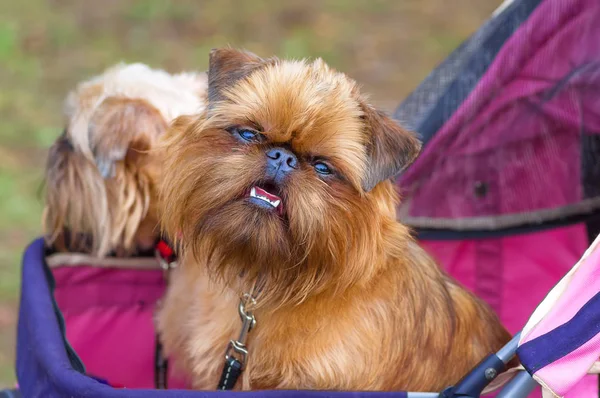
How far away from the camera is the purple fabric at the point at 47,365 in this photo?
192 centimetres

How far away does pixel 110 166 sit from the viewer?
285 cm

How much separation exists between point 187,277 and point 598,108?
162cm

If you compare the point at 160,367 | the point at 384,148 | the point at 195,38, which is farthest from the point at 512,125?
the point at 195,38

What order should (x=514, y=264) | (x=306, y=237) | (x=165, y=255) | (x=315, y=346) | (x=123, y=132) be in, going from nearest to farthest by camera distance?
(x=306, y=237) → (x=315, y=346) → (x=123, y=132) → (x=165, y=255) → (x=514, y=264)

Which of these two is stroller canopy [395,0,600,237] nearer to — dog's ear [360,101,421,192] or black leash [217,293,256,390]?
dog's ear [360,101,421,192]

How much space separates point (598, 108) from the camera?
3012 millimetres

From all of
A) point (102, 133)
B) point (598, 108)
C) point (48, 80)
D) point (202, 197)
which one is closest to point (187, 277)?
point (102, 133)

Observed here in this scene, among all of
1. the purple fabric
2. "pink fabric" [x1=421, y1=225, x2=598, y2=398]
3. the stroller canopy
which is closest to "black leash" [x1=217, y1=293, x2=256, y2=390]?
the purple fabric

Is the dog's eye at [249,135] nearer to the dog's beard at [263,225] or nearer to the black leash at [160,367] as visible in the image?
the dog's beard at [263,225]

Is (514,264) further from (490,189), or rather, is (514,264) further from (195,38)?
(195,38)

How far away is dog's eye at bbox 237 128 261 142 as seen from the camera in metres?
2.09

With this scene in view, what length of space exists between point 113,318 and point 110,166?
0.64 m

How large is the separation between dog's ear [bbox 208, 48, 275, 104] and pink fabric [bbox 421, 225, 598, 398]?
4.57 feet

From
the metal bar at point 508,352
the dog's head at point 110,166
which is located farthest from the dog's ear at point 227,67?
the metal bar at point 508,352
